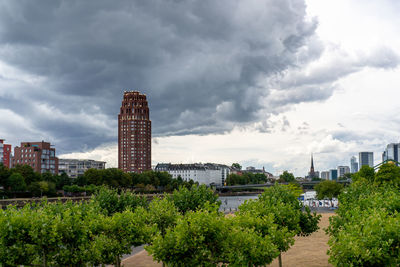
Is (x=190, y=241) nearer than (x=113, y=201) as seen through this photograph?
Yes

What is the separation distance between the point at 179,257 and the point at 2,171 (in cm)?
13522

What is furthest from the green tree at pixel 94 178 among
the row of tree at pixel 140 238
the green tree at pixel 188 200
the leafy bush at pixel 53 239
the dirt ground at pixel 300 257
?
the leafy bush at pixel 53 239

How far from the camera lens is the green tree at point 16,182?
139m

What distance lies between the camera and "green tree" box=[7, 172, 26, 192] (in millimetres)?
139250

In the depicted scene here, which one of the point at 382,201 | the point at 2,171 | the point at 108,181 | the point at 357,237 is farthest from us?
the point at 108,181

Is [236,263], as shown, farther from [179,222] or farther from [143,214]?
[143,214]

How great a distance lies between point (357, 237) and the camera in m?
24.4

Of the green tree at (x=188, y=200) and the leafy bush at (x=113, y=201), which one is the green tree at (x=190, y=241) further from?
the leafy bush at (x=113, y=201)

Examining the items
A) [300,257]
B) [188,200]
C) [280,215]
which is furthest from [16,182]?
[280,215]

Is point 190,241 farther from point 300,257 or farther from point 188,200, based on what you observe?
point 300,257

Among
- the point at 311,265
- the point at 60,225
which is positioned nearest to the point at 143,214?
the point at 60,225

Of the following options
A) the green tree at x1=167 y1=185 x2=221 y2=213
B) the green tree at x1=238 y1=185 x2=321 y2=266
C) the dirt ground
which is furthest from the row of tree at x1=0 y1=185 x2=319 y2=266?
the green tree at x1=167 y1=185 x2=221 y2=213

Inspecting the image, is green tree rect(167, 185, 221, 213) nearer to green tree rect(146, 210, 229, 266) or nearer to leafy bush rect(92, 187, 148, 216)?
leafy bush rect(92, 187, 148, 216)

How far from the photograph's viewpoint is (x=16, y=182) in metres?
140
